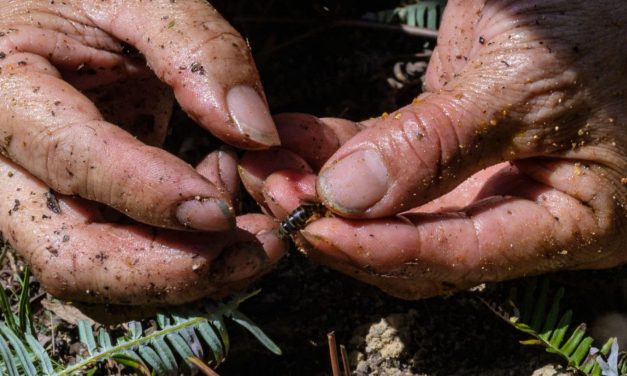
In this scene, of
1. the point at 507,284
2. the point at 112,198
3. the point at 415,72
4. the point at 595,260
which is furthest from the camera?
the point at 415,72

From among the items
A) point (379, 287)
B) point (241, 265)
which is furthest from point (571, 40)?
point (241, 265)

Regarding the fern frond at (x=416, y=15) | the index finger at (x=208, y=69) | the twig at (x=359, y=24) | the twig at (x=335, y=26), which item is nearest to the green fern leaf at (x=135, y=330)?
the index finger at (x=208, y=69)

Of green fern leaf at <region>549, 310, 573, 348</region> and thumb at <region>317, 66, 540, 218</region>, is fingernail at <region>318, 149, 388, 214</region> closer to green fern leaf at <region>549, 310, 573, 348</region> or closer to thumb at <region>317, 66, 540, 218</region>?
thumb at <region>317, 66, 540, 218</region>

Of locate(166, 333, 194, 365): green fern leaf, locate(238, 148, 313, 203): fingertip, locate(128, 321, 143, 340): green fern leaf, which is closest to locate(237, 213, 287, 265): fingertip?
locate(238, 148, 313, 203): fingertip

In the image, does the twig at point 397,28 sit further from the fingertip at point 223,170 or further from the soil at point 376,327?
the fingertip at point 223,170

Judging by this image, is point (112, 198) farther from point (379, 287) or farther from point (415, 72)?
point (415, 72)

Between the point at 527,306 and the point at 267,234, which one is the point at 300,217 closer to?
the point at 267,234
